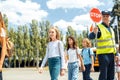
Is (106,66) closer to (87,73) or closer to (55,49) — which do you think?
(55,49)

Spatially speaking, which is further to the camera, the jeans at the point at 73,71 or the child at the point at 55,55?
the jeans at the point at 73,71

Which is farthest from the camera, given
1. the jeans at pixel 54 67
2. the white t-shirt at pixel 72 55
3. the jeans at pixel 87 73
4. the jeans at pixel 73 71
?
the jeans at pixel 87 73

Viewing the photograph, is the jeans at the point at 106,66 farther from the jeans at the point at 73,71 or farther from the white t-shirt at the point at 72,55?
the white t-shirt at the point at 72,55

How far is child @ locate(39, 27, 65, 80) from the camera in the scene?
31.4 feet

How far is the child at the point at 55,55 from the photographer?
9578mm

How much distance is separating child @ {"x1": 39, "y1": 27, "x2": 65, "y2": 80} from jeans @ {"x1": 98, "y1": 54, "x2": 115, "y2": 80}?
1056mm

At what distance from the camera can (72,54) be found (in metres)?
13.4

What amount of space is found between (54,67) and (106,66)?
1383 mm

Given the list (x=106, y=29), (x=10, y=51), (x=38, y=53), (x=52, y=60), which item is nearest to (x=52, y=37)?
(x=52, y=60)

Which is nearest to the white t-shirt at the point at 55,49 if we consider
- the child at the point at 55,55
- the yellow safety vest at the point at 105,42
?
the child at the point at 55,55

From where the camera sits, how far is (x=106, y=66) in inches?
404

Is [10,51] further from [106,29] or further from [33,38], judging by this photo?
[33,38]

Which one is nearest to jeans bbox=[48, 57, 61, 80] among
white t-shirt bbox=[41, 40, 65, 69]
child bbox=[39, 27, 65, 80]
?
child bbox=[39, 27, 65, 80]

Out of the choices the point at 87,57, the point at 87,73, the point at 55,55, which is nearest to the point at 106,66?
the point at 55,55
